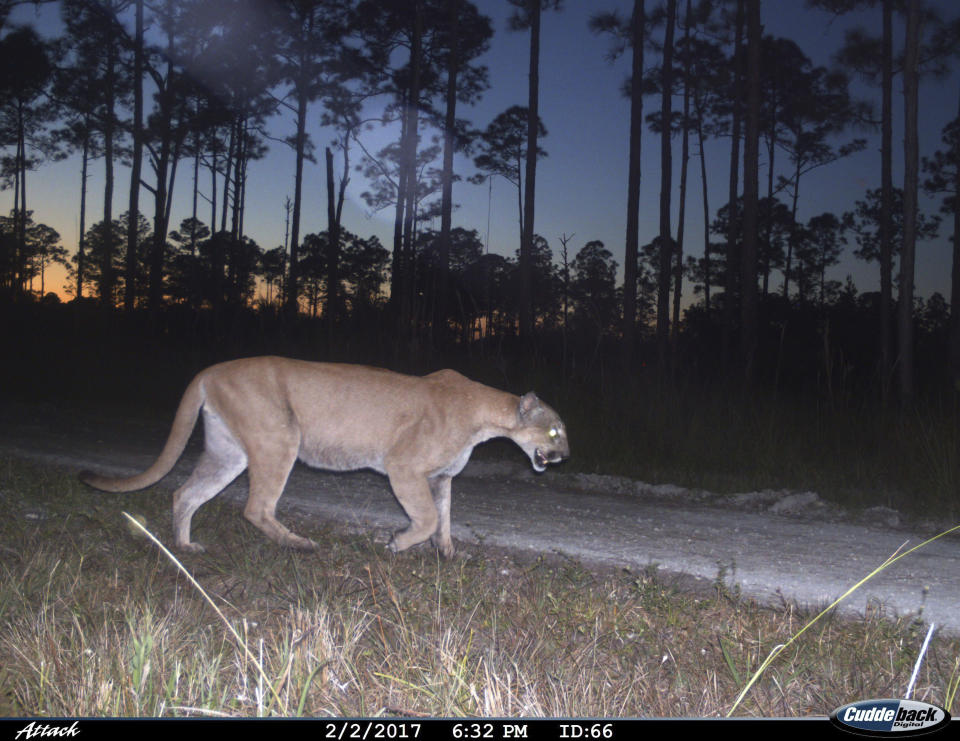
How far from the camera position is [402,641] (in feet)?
11.2

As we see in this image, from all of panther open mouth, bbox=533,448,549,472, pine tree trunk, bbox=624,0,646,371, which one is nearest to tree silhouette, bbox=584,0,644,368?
pine tree trunk, bbox=624,0,646,371

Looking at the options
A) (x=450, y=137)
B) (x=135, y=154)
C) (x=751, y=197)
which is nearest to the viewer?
(x=751, y=197)

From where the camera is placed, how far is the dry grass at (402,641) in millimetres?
2820

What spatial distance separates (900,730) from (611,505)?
5.29 m

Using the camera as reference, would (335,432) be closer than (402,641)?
No

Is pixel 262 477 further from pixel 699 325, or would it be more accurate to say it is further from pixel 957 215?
pixel 957 215

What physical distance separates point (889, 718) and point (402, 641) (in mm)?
1983

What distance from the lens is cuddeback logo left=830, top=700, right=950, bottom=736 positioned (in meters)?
2.05

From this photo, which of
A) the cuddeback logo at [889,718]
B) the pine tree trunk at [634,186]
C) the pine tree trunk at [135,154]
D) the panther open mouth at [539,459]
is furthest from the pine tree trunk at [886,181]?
the pine tree trunk at [135,154]

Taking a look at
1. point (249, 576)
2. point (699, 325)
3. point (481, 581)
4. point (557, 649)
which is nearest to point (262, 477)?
point (249, 576)

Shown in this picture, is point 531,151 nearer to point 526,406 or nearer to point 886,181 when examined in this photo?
point 886,181

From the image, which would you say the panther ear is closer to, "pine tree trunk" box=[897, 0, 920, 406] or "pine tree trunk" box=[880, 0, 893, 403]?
"pine tree trunk" box=[897, 0, 920, 406]

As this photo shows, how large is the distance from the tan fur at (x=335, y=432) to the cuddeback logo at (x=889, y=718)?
3.34 m

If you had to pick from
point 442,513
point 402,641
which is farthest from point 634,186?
point 402,641
